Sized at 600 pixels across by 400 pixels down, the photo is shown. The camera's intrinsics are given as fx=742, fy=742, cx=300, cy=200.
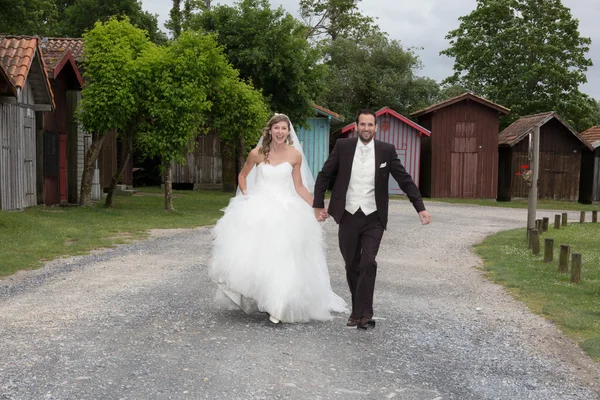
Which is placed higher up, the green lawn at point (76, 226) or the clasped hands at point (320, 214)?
the clasped hands at point (320, 214)

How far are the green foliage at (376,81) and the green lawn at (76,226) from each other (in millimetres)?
23549

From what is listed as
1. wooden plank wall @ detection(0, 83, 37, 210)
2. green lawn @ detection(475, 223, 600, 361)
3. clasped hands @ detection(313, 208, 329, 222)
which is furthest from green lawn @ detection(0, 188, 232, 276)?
green lawn @ detection(475, 223, 600, 361)

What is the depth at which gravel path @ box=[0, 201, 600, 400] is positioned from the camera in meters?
5.29

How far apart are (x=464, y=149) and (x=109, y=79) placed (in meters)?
23.6

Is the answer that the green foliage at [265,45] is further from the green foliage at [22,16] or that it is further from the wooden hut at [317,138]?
the green foliage at [22,16]

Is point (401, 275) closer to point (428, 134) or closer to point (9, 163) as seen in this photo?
point (9, 163)

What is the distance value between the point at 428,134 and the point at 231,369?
35101 mm

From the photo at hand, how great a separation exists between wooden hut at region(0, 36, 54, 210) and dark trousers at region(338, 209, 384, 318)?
12.8 m

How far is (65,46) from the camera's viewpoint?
1053 inches

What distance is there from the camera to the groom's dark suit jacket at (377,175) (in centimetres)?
729

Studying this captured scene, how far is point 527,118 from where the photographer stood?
4119 cm

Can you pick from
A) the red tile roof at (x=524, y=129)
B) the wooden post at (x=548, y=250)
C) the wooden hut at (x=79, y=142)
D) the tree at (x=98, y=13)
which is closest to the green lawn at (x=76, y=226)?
the wooden hut at (x=79, y=142)

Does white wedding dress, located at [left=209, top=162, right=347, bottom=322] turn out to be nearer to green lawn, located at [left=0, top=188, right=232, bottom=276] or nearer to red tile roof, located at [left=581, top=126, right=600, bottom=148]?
green lawn, located at [left=0, top=188, right=232, bottom=276]

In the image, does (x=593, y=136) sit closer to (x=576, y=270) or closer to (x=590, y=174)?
(x=590, y=174)
